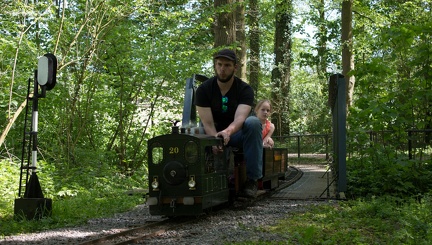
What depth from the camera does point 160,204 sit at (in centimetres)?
756

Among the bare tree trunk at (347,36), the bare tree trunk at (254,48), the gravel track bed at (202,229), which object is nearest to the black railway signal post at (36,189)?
the gravel track bed at (202,229)

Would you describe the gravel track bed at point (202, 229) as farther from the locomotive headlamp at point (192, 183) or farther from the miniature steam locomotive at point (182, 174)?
the locomotive headlamp at point (192, 183)

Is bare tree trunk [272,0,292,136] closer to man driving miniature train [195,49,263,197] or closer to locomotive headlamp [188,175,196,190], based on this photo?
man driving miniature train [195,49,263,197]

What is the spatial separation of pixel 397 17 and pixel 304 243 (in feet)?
72.5

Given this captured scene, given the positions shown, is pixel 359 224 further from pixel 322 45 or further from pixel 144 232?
pixel 322 45

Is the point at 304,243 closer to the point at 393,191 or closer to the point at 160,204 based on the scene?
the point at 160,204

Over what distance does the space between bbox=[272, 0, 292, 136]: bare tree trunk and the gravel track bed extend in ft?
78.7

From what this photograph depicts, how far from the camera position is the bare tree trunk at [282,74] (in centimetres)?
3291

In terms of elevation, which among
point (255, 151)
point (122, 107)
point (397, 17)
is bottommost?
point (255, 151)

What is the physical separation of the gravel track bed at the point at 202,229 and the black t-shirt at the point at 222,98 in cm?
148

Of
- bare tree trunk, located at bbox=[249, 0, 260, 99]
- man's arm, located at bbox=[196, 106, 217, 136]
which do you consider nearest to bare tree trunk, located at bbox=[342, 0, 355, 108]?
bare tree trunk, located at bbox=[249, 0, 260, 99]

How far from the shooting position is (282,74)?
33.3 metres

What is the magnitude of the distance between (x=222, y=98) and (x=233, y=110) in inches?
9.4

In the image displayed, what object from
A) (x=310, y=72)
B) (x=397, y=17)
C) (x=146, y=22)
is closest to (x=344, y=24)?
(x=397, y=17)
